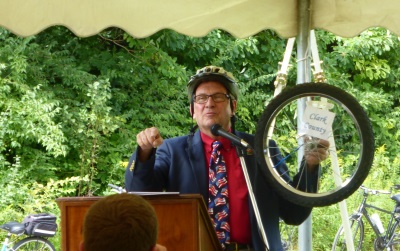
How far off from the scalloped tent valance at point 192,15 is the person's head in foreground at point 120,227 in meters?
1.72

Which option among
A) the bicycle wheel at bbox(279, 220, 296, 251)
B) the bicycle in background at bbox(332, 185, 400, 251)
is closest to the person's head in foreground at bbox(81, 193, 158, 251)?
the bicycle wheel at bbox(279, 220, 296, 251)

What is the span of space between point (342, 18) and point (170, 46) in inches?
203

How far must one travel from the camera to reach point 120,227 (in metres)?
1.33

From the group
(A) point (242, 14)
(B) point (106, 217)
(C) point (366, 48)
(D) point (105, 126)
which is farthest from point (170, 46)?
(B) point (106, 217)

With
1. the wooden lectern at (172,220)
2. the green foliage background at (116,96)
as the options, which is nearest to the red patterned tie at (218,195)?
the wooden lectern at (172,220)

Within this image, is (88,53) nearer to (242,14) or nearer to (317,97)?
(242,14)

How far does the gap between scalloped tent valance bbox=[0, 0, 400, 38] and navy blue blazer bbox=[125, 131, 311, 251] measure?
0.57 meters

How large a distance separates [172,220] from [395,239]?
15.8 ft

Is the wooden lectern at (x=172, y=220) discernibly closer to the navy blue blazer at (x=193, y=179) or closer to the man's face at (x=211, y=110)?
the navy blue blazer at (x=193, y=179)

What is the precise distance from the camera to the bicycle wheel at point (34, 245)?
19.3 ft

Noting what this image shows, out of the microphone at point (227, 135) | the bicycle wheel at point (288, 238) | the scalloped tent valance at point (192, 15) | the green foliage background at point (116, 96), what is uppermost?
the green foliage background at point (116, 96)

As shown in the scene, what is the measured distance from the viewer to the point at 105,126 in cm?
738

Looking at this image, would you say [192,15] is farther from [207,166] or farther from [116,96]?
[116,96]

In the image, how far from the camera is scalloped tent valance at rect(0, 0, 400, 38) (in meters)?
2.94
